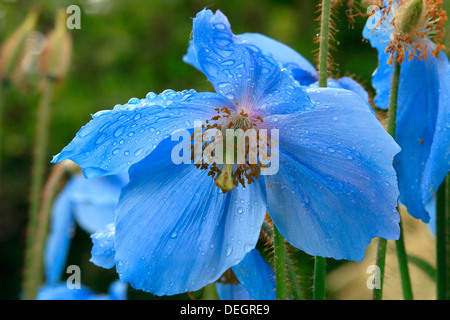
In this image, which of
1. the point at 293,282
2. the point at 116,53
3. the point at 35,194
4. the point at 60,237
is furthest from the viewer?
the point at 116,53

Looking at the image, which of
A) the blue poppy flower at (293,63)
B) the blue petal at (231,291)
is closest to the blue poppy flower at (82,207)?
the blue petal at (231,291)

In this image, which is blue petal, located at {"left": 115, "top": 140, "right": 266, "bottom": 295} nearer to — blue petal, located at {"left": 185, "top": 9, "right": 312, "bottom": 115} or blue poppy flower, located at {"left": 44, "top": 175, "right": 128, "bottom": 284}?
blue petal, located at {"left": 185, "top": 9, "right": 312, "bottom": 115}

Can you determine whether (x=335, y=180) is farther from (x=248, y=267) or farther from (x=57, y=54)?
(x=57, y=54)

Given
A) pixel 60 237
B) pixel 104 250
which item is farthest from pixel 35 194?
pixel 104 250

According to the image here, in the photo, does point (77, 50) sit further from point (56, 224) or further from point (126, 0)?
point (56, 224)

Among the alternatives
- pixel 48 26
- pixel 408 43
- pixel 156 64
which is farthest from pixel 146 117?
pixel 48 26

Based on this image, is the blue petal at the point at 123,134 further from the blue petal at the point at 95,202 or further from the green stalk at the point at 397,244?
the blue petal at the point at 95,202

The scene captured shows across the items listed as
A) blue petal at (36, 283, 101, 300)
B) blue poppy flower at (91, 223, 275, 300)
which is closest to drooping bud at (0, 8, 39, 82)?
blue petal at (36, 283, 101, 300)
